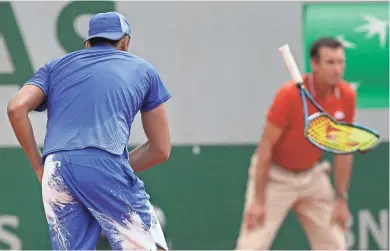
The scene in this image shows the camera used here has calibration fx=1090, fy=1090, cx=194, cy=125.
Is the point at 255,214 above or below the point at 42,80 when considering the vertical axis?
below

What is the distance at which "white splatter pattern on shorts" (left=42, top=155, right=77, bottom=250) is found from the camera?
466cm

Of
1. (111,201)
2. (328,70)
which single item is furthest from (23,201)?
(111,201)

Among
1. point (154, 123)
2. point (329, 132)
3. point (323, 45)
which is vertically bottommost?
point (329, 132)

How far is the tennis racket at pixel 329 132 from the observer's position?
6.12 metres

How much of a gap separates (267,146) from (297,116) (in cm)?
25

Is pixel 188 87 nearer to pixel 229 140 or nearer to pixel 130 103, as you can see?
pixel 229 140

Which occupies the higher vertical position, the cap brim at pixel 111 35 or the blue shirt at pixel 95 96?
the cap brim at pixel 111 35

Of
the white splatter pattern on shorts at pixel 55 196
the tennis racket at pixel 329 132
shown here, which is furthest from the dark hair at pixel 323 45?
the white splatter pattern on shorts at pixel 55 196

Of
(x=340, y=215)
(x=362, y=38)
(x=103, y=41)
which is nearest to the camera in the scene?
(x=103, y=41)

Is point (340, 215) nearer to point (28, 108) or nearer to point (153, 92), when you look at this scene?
point (153, 92)

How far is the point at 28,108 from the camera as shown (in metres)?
4.66

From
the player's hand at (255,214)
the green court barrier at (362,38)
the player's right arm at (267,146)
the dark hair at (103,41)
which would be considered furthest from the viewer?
the green court barrier at (362,38)

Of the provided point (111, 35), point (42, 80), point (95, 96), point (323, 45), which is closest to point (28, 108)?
point (42, 80)

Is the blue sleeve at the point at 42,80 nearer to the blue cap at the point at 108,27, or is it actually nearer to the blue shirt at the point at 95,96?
the blue shirt at the point at 95,96
